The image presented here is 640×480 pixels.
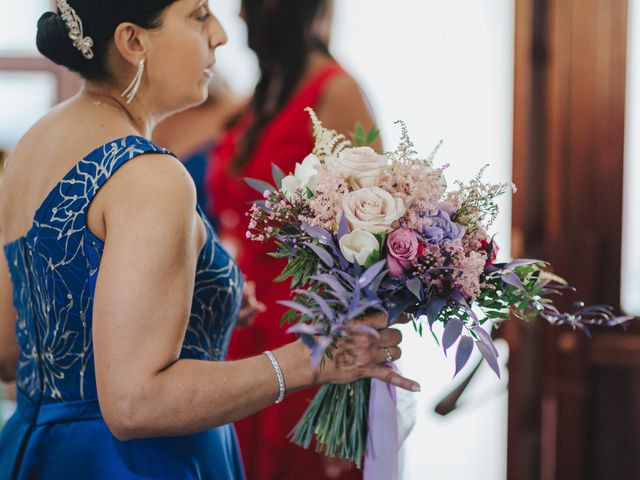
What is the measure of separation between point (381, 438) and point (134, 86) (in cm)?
78

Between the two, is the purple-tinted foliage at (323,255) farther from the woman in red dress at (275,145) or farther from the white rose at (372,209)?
the woman in red dress at (275,145)

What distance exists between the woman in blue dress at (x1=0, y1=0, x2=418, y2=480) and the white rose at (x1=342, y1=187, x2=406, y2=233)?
0.18 m

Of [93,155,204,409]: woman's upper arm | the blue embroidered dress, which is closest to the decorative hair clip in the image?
the blue embroidered dress

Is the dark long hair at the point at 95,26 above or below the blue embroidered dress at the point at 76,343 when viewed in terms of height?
above

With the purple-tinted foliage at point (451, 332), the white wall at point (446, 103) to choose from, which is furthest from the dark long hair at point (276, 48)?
the purple-tinted foliage at point (451, 332)

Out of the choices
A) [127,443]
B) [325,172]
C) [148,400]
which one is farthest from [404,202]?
[127,443]

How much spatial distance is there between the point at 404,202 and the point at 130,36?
1.86 ft

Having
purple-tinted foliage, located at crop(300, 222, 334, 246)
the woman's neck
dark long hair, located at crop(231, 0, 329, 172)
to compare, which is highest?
dark long hair, located at crop(231, 0, 329, 172)

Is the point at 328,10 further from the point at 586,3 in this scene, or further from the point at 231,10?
the point at 586,3

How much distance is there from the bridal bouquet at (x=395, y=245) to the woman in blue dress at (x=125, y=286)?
12cm

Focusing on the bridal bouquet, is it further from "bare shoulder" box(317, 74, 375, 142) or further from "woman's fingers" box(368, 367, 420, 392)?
"bare shoulder" box(317, 74, 375, 142)

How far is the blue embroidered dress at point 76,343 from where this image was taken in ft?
4.06

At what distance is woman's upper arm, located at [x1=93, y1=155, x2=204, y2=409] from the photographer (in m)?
1.10

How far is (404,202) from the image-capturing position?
3.96ft
